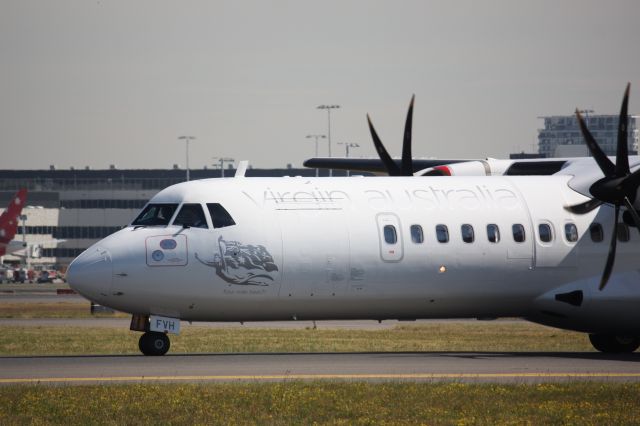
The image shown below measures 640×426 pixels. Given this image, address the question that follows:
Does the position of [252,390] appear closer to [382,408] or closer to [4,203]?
[382,408]

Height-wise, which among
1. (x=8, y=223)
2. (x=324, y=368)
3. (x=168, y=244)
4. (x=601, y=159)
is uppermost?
(x=8, y=223)

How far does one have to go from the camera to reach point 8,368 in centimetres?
2398

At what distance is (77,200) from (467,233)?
5602 inches

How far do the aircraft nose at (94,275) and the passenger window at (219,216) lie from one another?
2634 mm

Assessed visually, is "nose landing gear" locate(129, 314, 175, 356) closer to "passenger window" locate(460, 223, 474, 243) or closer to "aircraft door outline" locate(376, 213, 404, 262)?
"aircraft door outline" locate(376, 213, 404, 262)

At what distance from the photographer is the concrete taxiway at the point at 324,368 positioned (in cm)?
2203

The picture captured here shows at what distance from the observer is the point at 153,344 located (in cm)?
2684

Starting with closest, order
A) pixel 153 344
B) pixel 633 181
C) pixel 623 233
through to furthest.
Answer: pixel 153 344
pixel 633 181
pixel 623 233

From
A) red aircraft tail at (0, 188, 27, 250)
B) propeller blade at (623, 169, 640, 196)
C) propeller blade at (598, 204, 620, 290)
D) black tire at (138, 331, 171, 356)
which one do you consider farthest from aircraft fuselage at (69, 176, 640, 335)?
red aircraft tail at (0, 188, 27, 250)

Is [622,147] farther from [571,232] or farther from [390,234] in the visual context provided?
[390,234]

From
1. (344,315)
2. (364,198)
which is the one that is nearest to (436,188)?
(364,198)

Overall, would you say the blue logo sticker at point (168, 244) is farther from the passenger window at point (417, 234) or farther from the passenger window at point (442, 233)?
the passenger window at point (442, 233)

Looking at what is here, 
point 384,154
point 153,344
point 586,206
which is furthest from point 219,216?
point 586,206

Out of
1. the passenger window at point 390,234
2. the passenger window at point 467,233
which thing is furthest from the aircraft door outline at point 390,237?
the passenger window at point 467,233
